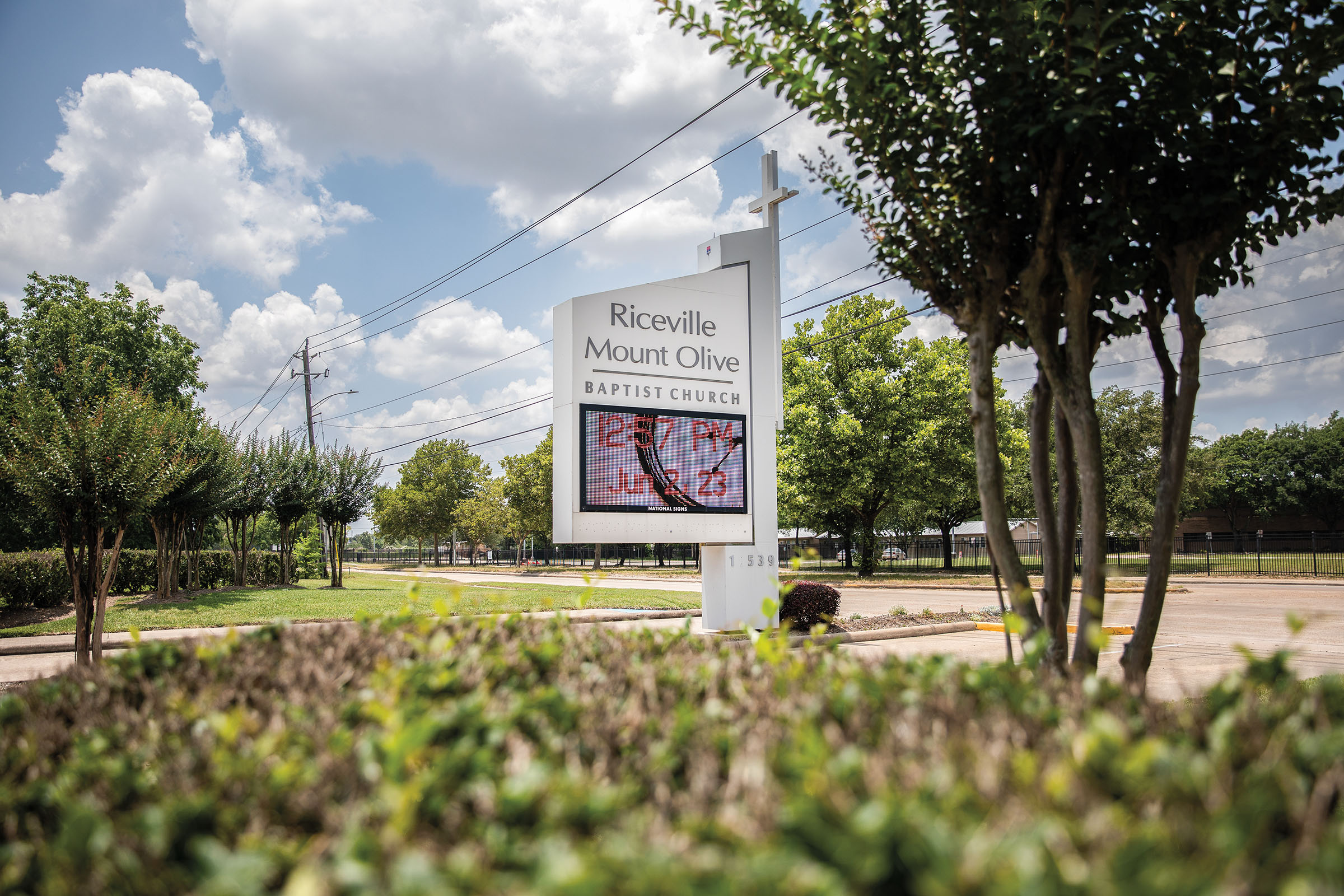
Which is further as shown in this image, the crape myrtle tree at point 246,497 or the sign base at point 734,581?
the crape myrtle tree at point 246,497

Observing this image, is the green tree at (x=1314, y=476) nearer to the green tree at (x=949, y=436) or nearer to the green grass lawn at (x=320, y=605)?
the green tree at (x=949, y=436)

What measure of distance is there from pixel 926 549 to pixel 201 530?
5566cm

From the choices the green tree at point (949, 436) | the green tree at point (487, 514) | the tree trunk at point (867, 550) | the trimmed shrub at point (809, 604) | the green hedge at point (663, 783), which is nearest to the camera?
the green hedge at point (663, 783)

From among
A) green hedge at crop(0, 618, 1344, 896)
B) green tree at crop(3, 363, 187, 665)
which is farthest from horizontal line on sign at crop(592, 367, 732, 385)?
green hedge at crop(0, 618, 1344, 896)

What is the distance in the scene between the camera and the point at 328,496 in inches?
1203

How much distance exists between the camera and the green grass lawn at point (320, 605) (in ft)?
51.3

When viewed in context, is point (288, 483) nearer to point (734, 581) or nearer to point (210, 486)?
point (210, 486)

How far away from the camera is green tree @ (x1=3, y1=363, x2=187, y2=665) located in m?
9.05

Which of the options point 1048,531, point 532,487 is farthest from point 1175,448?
point 532,487

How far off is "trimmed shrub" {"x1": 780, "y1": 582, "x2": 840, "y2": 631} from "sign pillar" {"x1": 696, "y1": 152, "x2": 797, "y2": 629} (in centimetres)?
47

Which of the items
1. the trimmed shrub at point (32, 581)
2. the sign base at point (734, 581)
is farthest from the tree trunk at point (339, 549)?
the sign base at point (734, 581)

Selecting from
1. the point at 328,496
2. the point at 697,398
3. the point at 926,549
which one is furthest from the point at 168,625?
the point at 926,549

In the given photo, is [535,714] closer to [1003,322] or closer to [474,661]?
[474,661]

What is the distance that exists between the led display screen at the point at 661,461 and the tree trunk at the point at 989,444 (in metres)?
8.89
